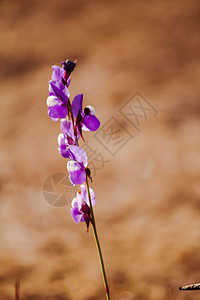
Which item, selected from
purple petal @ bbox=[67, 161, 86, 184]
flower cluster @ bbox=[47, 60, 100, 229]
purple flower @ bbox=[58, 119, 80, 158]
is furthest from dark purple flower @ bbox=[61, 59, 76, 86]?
purple petal @ bbox=[67, 161, 86, 184]

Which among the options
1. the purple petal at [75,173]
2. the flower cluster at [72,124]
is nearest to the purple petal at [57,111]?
the flower cluster at [72,124]

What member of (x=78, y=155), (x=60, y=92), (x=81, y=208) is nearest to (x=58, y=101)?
(x=60, y=92)

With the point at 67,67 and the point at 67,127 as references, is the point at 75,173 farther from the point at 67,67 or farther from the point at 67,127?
the point at 67,67

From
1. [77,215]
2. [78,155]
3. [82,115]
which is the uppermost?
[82,115]

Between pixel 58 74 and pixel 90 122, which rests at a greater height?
pixel 58 74

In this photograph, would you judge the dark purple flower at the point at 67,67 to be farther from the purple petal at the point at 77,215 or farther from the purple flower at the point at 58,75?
the purple petal at the point at 77,215

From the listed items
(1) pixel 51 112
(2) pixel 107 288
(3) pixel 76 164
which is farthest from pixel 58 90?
(2) pixel 107 288

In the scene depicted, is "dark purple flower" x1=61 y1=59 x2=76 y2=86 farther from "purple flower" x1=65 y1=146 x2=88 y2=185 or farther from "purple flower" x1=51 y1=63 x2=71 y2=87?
"purple flower" x1=65 y1=146 x2=88 y2=185
